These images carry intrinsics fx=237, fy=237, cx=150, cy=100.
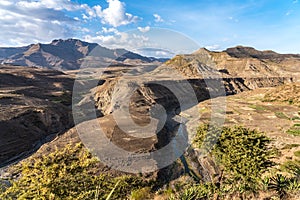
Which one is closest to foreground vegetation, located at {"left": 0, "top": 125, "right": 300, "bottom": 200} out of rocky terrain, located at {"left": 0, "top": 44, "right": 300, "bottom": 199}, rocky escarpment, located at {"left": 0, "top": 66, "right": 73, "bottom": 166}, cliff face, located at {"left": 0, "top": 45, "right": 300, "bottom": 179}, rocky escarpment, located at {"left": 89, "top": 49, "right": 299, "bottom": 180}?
rocky terrain, located at {"left": 0, "top": 44, "right": 300, "bottom": 199}

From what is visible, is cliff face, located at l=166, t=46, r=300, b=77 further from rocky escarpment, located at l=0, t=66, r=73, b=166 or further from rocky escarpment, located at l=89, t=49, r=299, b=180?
rocky escarpment, located at l=0, t=66, r=73, b=166

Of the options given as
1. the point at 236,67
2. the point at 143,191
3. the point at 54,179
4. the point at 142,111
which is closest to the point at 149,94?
the point at 142,111

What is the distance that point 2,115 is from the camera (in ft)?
188

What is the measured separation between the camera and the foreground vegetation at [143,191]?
10906 millimetres

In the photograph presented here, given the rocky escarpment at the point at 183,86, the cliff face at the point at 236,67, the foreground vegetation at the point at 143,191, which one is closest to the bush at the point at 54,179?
the foreground vegetation at the point at 143,191

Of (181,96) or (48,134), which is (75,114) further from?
(181,96)

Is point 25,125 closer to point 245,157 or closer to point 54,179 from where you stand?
point 54,179

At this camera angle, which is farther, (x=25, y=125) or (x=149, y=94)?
(x=149, y=94)

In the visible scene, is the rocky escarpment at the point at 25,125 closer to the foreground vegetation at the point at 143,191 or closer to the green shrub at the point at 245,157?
the foreground vegetation at the point at 143,191

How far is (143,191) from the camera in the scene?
21766 mm

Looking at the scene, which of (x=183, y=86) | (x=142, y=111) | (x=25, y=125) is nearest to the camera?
(x=25, y=125)

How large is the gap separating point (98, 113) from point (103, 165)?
4594cm

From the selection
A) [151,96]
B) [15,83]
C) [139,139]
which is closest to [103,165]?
[139,139]

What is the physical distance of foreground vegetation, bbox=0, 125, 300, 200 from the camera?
10906 millimetres
